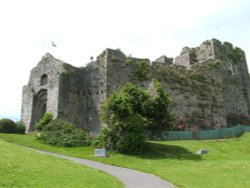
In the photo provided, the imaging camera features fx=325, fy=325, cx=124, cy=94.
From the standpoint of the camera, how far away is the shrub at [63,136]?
26.6 meters

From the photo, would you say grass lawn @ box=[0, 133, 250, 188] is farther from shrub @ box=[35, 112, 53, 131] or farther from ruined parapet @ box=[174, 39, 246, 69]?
ruined parapet @ box=[174, 39, 246, 69]

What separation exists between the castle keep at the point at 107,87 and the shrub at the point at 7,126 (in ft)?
10.4

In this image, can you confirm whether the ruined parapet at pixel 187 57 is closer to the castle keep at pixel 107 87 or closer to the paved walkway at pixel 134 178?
the castle keep at pixel 107 87

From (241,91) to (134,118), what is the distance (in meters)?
32.1

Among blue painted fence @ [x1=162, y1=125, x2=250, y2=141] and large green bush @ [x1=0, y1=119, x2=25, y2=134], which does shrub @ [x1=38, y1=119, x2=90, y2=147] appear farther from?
blue painted fence @ [x1=162, y1=125, x2=250, y2=141]

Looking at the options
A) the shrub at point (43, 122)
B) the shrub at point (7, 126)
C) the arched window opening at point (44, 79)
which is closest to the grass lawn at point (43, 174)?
the shrub at point (43, 122)

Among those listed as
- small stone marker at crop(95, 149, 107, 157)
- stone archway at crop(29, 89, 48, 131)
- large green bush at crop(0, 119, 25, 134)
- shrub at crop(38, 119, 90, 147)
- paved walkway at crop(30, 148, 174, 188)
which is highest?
stone archway at crop(29, 89, 48, 131)

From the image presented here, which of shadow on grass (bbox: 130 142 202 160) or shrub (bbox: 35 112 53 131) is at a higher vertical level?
shrub (bbox: 35 112 53 131)

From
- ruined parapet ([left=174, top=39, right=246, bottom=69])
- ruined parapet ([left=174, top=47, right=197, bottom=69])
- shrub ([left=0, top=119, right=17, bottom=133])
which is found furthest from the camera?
ruined parapet ([left=174, top=47, right=197, bottom=69])

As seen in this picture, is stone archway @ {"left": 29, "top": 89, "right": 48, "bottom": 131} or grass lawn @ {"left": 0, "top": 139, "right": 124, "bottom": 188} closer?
grass lawn @ {"left": 0, "top": 139, "right": 124, "bottom": 188}

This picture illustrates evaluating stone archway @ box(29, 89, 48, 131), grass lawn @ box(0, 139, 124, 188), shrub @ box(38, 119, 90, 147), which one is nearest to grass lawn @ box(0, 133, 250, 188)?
shrub @ box(38, 119, 90, 147)

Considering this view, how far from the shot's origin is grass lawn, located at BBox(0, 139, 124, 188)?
12742mm

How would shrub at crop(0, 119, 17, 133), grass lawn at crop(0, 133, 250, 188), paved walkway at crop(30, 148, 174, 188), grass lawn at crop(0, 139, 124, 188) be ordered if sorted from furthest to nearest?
shrub at crop(0, 119, 17, 133), grass lawn at crop(0, 133, 250, 188), paved walkway at crop(30, 148, 174, 188), grass lawn at crop(0, 139, 124, 188)

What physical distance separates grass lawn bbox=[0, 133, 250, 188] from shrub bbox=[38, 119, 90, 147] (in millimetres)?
895
